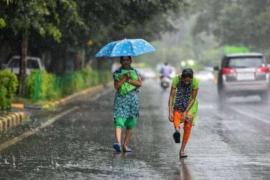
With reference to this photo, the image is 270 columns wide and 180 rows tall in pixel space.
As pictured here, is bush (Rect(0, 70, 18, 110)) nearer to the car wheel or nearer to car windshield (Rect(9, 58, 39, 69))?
car windshield (Rect(9, 58, 39, 69))

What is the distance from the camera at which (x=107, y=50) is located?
12.4 m

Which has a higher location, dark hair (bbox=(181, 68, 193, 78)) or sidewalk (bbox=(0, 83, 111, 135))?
dark hair (bbox=(181, 68, 193, 78))

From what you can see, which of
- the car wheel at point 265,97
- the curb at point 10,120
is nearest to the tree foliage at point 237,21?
the car wheel at point 265,97

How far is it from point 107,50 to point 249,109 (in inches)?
491

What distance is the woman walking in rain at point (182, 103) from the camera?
37.8 feet

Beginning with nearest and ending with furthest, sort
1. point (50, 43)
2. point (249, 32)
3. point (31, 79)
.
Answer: point (31, 79), point (50, 43), point (249, 32)

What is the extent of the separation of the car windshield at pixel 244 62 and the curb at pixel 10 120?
34.5 ft

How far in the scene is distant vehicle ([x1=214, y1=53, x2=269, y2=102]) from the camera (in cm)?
2689

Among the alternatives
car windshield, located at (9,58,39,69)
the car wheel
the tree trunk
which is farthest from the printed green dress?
car windshield, located at (9,58,39,69)

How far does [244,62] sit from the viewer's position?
27.1 metres

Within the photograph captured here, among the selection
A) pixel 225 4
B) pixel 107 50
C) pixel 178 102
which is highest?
pixel 225 4

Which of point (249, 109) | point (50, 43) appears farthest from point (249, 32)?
point (249, 109)

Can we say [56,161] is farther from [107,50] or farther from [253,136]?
[253,136]

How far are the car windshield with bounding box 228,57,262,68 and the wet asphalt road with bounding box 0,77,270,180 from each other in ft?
27.7
